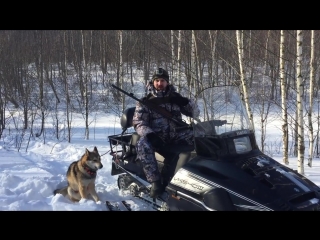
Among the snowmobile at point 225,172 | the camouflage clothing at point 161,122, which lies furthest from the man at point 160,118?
the snowmobile at point 225,172

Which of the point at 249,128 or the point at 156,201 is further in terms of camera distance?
the point at 156,201

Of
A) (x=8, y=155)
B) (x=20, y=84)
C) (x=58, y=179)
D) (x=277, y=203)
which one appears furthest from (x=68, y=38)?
(x=277, y=203)

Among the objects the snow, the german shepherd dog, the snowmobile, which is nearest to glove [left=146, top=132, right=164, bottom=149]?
the snowmobile

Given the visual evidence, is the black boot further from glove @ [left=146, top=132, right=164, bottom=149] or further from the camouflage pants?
glove @ [left=146, top=132, right=164, bottom=149]

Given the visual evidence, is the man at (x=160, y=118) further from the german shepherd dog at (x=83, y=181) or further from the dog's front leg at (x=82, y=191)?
the dog's front leg at (x=82, y=191)

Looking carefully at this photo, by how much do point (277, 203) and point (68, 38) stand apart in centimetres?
1947

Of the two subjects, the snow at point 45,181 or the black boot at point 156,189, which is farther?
the snow at point 45,181

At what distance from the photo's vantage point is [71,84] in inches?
801

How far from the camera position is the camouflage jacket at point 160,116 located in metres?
4.45

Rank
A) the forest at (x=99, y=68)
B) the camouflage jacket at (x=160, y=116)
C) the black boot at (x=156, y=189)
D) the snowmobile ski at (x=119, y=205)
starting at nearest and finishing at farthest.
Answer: the black boot at (x=156, y=189) < the snowmobile ski at (x=119, y=205) < the camouflage jacket at (x=160, y=116) < the forest at (x=99, y=68)

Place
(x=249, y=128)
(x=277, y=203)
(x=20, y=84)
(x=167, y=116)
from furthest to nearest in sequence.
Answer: (x=20, y=84), (x=167, y=116), (x=249, y=128), (x=277, y=203)

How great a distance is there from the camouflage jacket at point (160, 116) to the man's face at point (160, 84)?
55 millimetres
